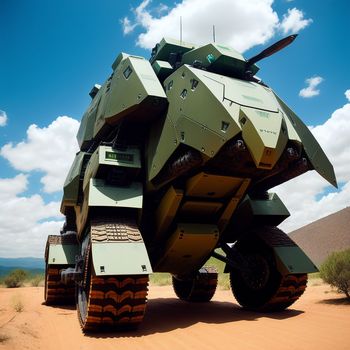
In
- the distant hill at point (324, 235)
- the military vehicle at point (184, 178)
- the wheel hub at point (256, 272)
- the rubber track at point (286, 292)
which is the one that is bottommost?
the rubber track at point (286, 292)

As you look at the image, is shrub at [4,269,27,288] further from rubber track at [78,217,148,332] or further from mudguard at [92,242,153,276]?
mudguard at [92,242,153,276]

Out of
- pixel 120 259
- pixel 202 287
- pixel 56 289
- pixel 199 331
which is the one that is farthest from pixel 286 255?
pixel 56 289

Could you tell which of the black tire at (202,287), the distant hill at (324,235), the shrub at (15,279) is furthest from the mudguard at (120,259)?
the distant hill at (324,235)

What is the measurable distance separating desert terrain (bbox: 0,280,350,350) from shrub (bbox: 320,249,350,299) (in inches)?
37.6

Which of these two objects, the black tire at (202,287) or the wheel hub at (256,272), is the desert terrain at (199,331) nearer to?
the wheel hub at (256,272)

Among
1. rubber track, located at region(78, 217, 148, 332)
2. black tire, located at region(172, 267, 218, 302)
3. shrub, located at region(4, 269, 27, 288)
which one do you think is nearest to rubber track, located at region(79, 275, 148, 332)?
rubber track, located at region(78, 217, 148, 332)

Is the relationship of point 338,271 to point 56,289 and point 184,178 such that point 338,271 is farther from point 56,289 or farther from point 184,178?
point 56,289

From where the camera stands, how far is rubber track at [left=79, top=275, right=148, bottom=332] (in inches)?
217

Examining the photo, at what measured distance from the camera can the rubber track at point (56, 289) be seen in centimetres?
920

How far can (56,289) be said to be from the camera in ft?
30.5

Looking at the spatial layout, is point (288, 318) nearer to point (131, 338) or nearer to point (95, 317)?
point (131, 338)

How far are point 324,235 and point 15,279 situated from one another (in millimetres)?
50055

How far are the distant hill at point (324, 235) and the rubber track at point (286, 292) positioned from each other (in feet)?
137

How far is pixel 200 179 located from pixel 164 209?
1044 mm
